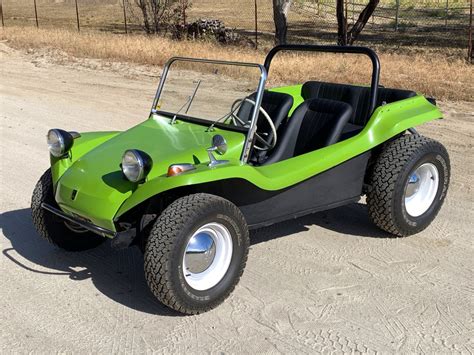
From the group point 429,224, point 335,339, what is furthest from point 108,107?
point 335,339

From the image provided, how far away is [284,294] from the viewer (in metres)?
3.59

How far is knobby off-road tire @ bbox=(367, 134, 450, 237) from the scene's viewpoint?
13.9 feet

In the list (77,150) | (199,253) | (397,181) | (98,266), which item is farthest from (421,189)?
(77,150)

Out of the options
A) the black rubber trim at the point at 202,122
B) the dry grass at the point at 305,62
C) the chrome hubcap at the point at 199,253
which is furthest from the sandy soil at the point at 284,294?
the dry grass at the point at 305,62

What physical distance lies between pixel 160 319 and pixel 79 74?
35.1 feet

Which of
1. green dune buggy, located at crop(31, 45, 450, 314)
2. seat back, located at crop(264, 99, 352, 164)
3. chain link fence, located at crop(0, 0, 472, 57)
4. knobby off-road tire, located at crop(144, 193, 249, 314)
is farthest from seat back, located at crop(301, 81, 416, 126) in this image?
chain link fence, located at crop(0, 0, 472, 57)

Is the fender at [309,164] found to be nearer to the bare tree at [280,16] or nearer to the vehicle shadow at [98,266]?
the vehicle shadow at [98,266]

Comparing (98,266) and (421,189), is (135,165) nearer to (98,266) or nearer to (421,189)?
(98,266)

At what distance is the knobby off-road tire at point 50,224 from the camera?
396cm

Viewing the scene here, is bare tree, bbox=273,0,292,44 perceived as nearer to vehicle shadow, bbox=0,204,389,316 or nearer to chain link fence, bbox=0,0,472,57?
chain link fence, bbox=0,0,472,57

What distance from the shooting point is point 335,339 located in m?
3.10

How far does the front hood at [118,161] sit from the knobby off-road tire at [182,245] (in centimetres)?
41

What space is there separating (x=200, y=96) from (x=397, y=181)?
154 cm

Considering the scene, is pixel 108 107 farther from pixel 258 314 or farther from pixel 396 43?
pixel 396 43
